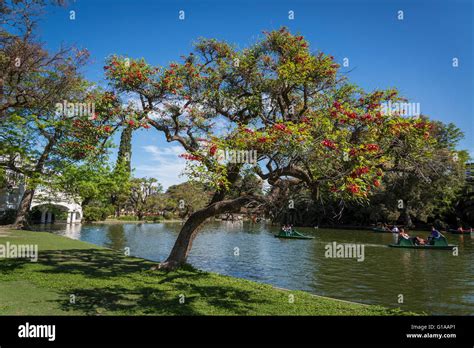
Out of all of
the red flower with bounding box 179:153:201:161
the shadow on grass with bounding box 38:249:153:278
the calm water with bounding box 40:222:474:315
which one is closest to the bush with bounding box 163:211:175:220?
the calm water with bounding box 40:222:474:315

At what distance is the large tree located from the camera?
10.8m

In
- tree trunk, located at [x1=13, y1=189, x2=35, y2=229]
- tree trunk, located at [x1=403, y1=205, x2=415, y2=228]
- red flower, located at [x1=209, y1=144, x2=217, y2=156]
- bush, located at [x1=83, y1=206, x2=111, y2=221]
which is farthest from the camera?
bush, located at [x1=83, y1=206, x2=111, y2=221]

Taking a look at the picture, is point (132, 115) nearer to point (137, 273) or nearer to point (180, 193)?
point (137, 273)

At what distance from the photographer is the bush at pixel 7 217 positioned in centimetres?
4066

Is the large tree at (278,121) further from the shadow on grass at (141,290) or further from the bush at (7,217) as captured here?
the bush at (7,217)

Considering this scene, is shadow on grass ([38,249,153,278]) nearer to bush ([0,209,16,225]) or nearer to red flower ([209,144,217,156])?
red flower ([209,144,217,156])

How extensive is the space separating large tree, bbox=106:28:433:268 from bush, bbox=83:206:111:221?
168ft

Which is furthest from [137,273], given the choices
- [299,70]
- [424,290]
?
[424,290]

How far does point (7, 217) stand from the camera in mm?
41094

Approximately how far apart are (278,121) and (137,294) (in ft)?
22.7

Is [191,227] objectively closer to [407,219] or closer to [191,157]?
[191,157]

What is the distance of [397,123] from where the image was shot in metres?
11.1
